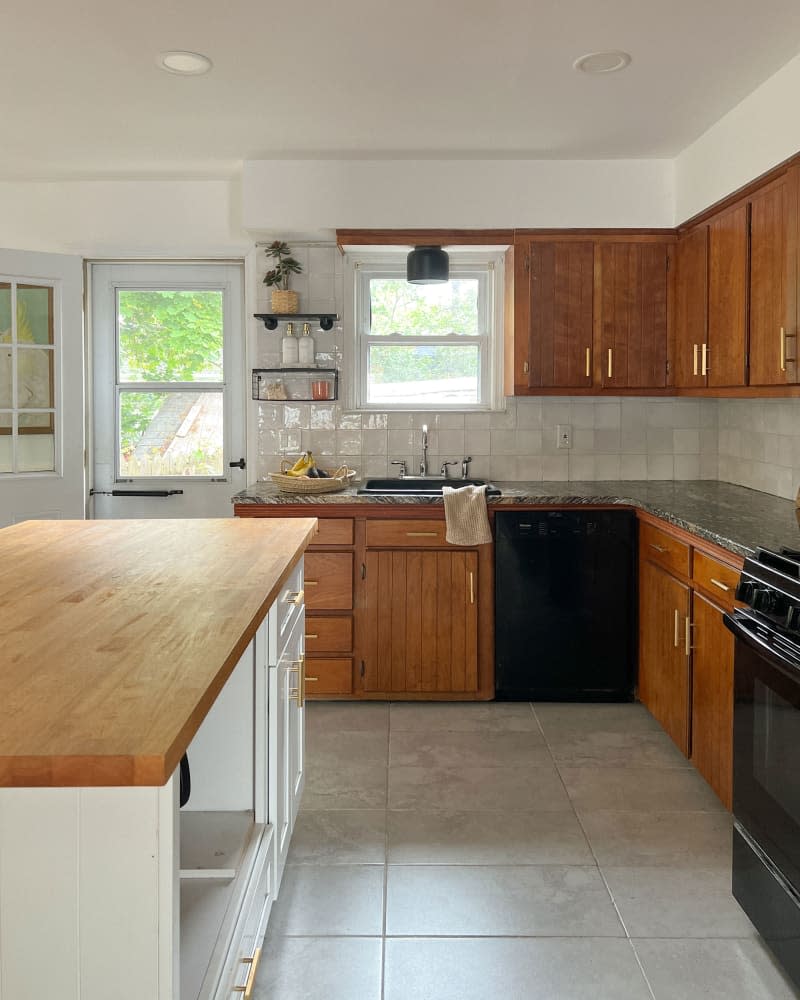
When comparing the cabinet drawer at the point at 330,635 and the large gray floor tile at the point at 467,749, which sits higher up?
the cabinet drawer at the point at 330,635

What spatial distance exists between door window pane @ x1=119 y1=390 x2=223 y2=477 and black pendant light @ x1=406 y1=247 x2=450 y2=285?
4.08 feet

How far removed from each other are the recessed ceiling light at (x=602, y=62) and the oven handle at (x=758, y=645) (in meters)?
1.87

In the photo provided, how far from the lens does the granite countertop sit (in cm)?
304

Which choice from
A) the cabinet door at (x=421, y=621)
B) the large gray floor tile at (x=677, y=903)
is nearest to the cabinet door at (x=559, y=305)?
the cabinet door at (x=421, y=621)

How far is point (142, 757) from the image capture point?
1.03m

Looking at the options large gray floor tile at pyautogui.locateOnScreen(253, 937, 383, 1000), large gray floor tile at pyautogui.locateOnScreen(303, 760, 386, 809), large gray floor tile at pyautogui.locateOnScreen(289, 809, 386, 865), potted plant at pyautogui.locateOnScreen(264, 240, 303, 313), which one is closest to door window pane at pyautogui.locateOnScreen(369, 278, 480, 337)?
potted plant at pyautogui.locateOnScreen(264, 240, 303, 313)

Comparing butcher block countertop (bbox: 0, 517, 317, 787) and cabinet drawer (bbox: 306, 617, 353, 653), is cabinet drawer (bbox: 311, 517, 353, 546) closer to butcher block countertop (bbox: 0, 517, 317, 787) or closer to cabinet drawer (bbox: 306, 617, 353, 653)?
cabinet drawer (bbox: 306, 617, 353, 653)

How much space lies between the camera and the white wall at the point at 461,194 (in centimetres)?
438

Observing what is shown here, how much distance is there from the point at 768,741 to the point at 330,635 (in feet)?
7.52

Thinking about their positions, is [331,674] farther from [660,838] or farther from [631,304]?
[631,304]

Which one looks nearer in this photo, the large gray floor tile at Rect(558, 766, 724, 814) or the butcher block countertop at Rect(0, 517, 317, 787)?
the butcher block countertop at Rect(0, 517, 317, 787)

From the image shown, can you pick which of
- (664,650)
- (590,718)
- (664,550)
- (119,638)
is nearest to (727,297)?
(664,550)

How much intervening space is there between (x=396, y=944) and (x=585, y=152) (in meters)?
3.41

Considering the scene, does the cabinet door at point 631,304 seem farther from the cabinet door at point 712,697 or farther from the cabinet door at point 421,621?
the cabinet door at point 712,697
